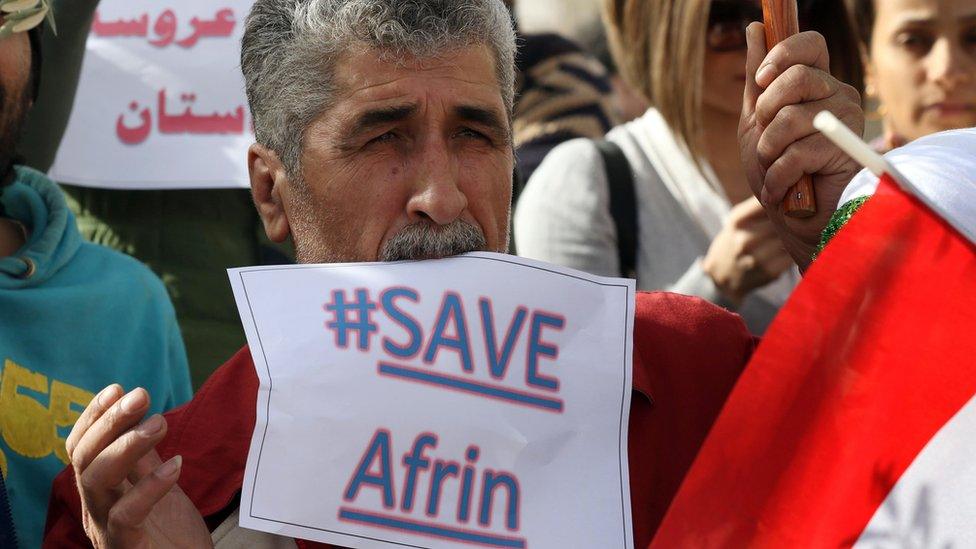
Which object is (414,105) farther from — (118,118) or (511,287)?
(118,118)

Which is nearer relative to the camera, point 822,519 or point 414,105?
point 822,519

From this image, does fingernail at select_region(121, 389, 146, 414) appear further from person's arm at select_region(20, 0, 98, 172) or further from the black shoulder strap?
the black shoulder strap

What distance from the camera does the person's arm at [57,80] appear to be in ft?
11.2

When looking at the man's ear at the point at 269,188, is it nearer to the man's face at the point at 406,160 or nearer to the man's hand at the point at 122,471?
the man's face at the point at 406,160

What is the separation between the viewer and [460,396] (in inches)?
82.9

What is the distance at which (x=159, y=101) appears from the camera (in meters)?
3.73

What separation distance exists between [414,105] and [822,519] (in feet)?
2.94

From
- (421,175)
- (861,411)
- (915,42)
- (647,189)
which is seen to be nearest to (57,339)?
(421,175)

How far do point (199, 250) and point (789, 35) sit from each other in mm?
1855

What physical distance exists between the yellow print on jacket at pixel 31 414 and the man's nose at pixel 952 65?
87.1 inches

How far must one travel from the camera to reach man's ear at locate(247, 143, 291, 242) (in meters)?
2.48

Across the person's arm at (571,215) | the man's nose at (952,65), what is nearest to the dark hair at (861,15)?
the man's nose at (952,65)

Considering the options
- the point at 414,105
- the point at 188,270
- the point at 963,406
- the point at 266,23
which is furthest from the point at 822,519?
the point at 188,270

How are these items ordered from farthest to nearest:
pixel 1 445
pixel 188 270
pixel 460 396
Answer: pixel 188 270 < pixel 1 445 < pixel 460 396
